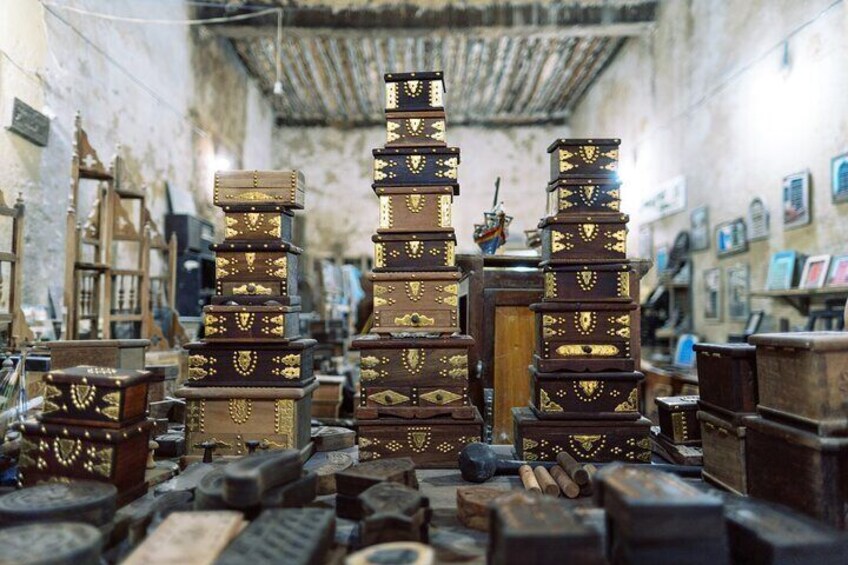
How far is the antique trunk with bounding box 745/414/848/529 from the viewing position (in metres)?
2.15

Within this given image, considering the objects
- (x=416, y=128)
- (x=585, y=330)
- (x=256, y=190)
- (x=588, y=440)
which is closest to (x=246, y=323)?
(x=256, y=190)

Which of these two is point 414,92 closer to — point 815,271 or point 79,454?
point 79,454

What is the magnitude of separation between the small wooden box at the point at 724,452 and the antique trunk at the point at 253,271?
8.33 ft

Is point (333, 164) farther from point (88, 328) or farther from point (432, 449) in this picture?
point (432, 449)

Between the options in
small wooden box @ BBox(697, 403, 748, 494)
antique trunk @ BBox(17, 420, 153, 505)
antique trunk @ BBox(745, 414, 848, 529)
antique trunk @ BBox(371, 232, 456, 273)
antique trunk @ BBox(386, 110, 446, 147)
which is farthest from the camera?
antique trunk @ BBox(386, 110, 446, 147)

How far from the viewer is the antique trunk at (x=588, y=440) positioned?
129 inches

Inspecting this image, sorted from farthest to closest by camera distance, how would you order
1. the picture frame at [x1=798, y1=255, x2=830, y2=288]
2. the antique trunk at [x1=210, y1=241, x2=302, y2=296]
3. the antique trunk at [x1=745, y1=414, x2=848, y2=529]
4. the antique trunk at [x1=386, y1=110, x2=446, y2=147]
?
the picture frame at [x1=798, y1=255, x2=830, y2=288] → the antique trunk at [x1=386, y1=110, x2=446, y2=147] → the antique trunk at [x1=210, y1=241, x2=302, y2=296] → the antique trunk at [x1=745, y1=414, x2=848, y2=529]

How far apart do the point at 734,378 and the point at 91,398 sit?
308 centimetres

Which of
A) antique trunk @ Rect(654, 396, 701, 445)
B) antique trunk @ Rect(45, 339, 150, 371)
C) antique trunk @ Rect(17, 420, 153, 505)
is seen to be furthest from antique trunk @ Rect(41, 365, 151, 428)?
antique trunk @ Rect(654, 396, 701, 445)

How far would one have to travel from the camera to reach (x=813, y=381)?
7.36 ft

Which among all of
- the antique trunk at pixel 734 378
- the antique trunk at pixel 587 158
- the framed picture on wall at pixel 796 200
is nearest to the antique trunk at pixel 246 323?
the antique trunk at pixel 587 158

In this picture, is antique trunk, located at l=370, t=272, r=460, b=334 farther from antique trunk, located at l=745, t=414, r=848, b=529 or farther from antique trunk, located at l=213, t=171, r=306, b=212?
antique trunk, located at l=745, t=414, r=848, b=529

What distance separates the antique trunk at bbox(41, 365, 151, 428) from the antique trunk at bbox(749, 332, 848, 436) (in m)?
2.93

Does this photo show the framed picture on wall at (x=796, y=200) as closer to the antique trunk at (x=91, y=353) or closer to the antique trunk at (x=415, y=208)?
the antique trunk at (x=415, y=208)
